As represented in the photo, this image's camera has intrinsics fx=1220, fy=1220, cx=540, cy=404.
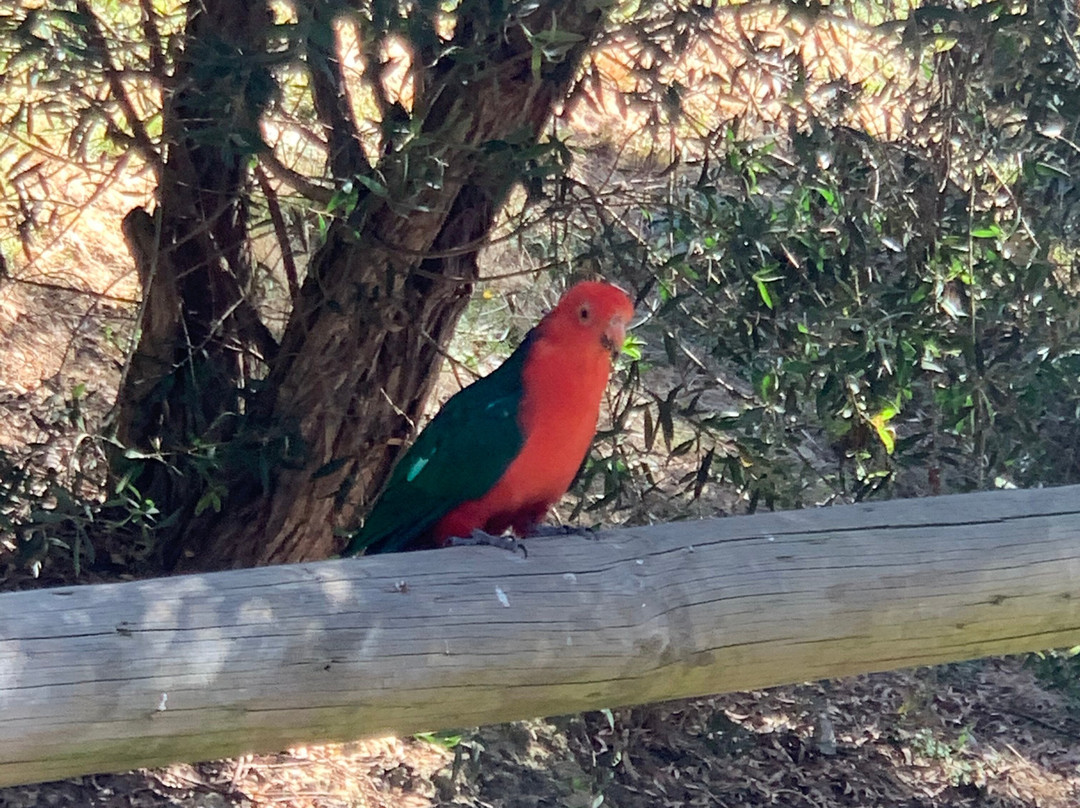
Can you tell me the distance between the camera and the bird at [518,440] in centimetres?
298

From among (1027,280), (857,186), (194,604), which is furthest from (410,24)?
(1027,280)

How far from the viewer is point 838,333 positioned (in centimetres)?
326

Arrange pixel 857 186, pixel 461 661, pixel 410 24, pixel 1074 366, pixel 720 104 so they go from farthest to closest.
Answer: pixel 720 104 → pixel 857 186 → pixel 1074 366 → pixel 410 24 → pixel 461 661

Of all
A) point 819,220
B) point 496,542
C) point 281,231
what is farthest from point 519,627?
point 281,231

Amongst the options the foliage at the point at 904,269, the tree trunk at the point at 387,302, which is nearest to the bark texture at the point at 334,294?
the tree trunk at the point at 387,302

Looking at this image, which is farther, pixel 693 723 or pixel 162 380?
pixel 693 723

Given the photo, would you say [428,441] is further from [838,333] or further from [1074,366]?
[1074,366]

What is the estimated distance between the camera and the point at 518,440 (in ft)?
9.80

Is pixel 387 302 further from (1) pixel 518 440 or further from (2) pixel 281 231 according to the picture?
(1) pixel 518 440

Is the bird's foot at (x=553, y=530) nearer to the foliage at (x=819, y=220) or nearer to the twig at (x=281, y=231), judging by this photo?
the foliage at (x=819, y=220)

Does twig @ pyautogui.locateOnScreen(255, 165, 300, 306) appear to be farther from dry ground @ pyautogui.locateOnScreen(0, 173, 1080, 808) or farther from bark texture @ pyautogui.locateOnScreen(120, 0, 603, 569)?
dry ground @ pyautogui.locateOnScreen(0, 173, 1080, 808)

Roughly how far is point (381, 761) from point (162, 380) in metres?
1.66

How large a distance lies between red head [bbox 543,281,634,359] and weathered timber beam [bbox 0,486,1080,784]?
2.54ft

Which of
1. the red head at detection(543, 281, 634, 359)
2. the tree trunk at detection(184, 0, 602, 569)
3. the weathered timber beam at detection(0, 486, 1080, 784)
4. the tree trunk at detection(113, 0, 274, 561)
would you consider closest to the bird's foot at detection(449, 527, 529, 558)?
the weathered timber beam at detection(0, 486, 1080, 784)
